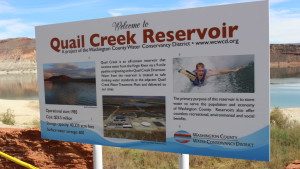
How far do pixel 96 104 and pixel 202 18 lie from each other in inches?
63.1

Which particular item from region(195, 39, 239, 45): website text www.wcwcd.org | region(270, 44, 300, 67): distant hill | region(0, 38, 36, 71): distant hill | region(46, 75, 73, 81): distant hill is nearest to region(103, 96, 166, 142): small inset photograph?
region(46, 75, 73, 81): distant hill

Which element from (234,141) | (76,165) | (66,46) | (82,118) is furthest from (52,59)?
(234,141)

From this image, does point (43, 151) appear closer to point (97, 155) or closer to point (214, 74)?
point (97, 155)

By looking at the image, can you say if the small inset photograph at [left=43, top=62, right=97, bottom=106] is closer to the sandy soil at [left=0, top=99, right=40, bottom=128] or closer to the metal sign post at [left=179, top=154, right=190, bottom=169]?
the metal sign post at [left=179, top=154, right=190, bottom=169]

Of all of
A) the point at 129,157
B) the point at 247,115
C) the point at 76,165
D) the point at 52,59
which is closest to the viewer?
the point at 247,115

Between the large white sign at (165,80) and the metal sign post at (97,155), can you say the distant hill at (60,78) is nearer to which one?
the large white sign at (165,80)

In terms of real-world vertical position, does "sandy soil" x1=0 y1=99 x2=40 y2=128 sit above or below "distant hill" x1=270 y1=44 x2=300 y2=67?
below

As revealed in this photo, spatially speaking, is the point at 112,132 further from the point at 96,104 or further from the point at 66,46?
the point at 66,46

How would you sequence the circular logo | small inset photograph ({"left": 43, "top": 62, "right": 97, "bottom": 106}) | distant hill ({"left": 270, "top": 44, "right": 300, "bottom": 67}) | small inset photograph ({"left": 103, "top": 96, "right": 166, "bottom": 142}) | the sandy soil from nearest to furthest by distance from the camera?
the circular logo < small inset photograph ({"left": 103, "top": 96, "right": 166, "bottom": 142}) < small inset photograph ({"left": 43, "top": 62, "right": 97, "bottom": 106}) < the sandy soil < distant hill ({"left": 270, "top": 44, "right": 300, "bottom": 67})

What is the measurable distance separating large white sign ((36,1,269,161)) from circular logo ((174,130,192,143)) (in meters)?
0.01

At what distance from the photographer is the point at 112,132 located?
136 inches

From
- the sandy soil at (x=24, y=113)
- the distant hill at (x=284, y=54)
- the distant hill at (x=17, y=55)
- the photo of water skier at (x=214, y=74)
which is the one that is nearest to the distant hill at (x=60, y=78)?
the photo of water skier at (x=214, y=74)

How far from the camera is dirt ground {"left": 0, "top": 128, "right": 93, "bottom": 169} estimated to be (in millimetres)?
4574

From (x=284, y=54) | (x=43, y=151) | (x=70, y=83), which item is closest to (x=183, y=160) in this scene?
(x=70, y=83)
